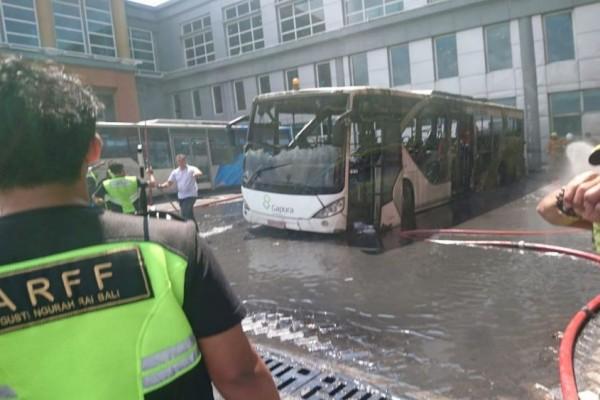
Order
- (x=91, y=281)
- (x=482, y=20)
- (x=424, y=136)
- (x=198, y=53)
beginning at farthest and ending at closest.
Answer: (x=198, y=53) < (x=482, y=20) < (x=424, y=136) < (x=91, y=281)

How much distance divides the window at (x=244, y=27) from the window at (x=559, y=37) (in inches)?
610

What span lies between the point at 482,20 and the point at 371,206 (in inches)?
644

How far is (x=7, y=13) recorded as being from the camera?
78.6 ft

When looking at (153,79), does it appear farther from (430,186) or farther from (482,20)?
(430,186)

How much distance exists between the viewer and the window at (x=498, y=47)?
2153 centimetres

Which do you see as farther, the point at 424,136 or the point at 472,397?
the point at 424,136

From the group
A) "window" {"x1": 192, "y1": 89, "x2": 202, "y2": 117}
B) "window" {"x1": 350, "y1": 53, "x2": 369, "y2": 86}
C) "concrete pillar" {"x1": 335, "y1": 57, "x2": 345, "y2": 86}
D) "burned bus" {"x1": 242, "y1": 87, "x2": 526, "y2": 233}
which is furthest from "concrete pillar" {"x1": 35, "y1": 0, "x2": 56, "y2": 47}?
"burned bus" {"x1": 242, "y1": 87, "x2": 526, "y2": 233}

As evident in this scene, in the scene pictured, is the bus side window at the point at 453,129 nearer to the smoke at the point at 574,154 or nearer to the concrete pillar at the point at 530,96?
the smoke at the point at 574,154

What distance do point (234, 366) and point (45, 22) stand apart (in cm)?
2832

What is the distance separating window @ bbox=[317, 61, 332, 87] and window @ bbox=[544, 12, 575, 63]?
10.4 m

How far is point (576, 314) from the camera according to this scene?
4465 millimetres

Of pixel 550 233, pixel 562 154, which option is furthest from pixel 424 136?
pixel 562 154

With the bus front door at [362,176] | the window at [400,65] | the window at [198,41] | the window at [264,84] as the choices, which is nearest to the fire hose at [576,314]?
the bus front door at [362,176]

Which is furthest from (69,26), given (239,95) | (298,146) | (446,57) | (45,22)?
(298,146)
